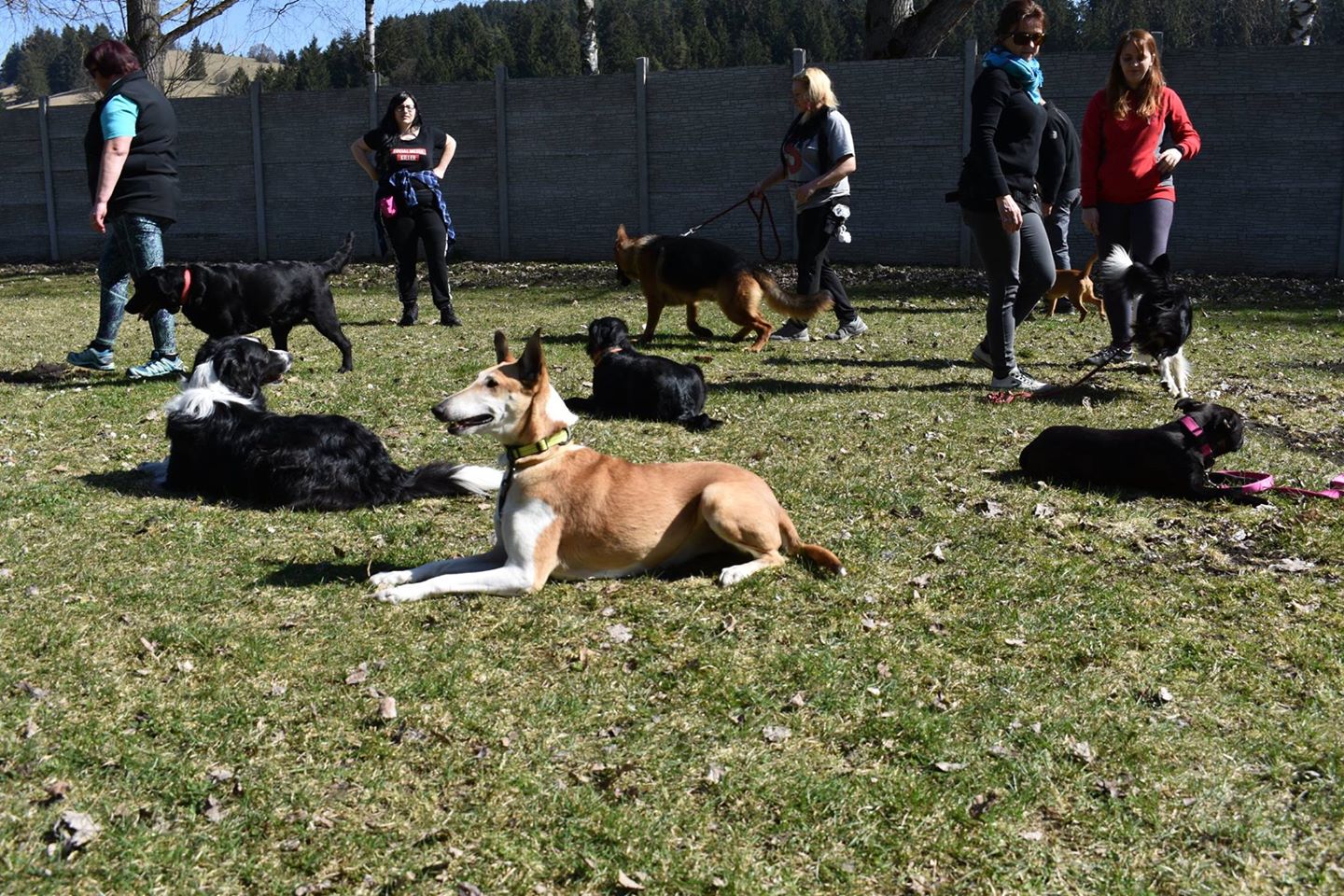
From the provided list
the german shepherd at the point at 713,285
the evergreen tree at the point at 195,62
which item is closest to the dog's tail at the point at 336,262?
the german shepherd at the point at 713,285

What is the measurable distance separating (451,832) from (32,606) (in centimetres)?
245

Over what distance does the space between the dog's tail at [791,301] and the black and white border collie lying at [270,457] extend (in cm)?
488

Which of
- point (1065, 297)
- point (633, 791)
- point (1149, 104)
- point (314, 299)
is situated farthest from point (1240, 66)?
point (633, 791)

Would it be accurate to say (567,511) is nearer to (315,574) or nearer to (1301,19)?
(315,574)

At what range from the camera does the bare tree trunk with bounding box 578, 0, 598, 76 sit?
23.1 meters

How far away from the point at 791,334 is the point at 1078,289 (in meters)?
3.40

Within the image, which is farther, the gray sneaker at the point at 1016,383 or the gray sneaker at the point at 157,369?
the gray sneaker at the point at 157,369

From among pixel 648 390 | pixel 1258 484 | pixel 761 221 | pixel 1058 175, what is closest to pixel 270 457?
pixel 648 390

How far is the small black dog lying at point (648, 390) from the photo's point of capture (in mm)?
7750

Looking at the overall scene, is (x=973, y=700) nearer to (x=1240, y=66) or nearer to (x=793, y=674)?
(x=793, y=674)

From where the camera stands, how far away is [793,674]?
4.04 m

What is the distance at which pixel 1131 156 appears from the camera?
8305 mm

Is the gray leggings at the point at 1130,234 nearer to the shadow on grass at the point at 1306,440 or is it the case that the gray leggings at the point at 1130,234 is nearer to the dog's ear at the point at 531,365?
the shadow on grass at the point at 1306,440

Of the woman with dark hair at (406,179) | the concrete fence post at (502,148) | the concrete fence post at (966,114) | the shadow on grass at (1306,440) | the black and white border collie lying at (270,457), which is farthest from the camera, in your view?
the concrete fence post at (502,148)
